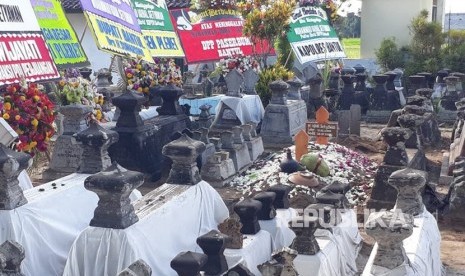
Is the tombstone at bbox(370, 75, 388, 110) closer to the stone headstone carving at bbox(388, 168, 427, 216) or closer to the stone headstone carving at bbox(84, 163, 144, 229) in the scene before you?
the stone headstone carving at bbox(388, 168, 427, 216)

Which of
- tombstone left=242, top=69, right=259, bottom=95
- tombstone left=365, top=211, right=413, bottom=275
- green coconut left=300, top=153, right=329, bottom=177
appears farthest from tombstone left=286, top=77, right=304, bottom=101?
tombstone left=365, top=211, right=413, bottom=275

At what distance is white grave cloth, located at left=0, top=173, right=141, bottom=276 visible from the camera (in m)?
4.72

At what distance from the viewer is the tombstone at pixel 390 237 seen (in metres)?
4.13

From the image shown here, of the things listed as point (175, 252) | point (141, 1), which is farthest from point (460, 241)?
point (141, 1)

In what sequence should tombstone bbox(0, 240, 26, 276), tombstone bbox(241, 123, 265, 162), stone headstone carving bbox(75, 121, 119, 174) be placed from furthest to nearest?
1. tombstone bbox(241, 123, 265, 162)
2. stone headstone carving bbox(75, 121, 119, 174)
3. tombstone bbox(0, 240, 26, 276)

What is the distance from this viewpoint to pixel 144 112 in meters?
11.2

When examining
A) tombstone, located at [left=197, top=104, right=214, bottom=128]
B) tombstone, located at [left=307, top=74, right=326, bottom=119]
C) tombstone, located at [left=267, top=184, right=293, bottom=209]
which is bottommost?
tombstone, located at [left=307, top=74, right=326, bottom=119]

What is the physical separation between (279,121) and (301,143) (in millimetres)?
3130

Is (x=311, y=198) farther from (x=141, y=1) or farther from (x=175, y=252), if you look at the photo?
(x=141, y=1)

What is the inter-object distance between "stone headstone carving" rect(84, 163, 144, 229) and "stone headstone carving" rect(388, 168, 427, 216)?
85.3 inches

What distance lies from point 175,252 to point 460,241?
3871 millimetres

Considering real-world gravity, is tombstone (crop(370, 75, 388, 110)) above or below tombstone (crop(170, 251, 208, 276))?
below

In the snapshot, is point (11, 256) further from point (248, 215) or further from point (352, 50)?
point (352, 50)

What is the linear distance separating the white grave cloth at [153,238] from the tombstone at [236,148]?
160 inches
